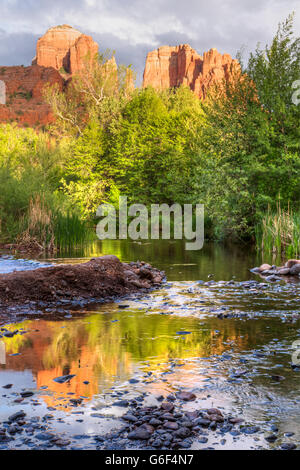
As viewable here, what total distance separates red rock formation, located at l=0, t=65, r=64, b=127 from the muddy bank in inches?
3608

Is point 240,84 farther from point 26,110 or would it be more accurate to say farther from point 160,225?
point 26,110

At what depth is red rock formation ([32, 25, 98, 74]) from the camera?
148 m

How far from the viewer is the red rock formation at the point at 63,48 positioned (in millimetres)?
147500

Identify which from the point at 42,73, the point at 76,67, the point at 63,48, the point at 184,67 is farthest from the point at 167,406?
the point at 63,48

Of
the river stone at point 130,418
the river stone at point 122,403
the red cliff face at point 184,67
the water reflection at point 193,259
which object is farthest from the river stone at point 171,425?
the red cliff face at point 184,67

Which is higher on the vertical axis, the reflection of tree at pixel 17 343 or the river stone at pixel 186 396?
the reflection of tree at pixel 17 343

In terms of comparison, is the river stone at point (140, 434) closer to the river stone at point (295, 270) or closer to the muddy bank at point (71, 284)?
the muddy bank at point (71, 284)

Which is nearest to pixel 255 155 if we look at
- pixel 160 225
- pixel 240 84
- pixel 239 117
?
pixel 239 117

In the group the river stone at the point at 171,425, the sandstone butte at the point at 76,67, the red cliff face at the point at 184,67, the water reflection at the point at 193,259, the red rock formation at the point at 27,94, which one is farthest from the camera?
the red cliff face at the point at 184,67

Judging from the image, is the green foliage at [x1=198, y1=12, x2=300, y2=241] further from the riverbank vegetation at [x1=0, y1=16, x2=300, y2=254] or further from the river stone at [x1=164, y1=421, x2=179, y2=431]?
the river stone at [x1=164, y1=421, x2=179, y2=431]

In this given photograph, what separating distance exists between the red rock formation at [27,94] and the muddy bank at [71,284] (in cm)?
9165

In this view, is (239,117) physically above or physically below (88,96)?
below
